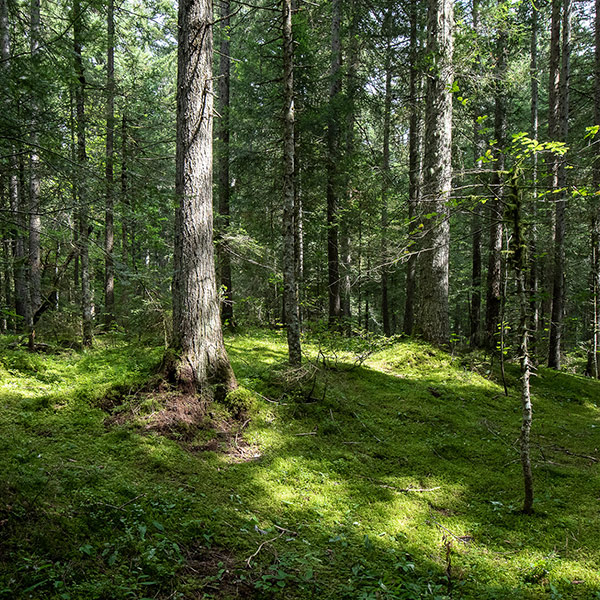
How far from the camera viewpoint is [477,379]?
8.72 metres

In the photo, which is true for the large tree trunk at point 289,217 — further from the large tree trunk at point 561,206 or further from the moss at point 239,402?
the large tree trunk at point 561,206

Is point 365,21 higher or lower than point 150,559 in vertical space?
higher

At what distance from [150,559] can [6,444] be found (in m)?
2.20

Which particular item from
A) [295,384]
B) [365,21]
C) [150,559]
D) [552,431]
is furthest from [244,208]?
[150,559]

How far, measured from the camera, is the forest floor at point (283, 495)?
113 inches

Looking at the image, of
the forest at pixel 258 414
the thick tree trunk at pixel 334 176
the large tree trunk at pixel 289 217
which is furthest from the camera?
the thick tree trunk at pixel 334 176

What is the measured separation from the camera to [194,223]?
5.55m

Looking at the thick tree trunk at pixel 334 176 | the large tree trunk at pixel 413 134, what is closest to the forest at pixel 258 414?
the thick tree trunk at pixel 334 176

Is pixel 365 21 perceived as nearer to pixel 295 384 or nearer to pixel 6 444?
pixel 295 384

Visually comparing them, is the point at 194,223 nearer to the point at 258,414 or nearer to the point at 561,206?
the point at 258,414

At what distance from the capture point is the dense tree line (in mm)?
4926

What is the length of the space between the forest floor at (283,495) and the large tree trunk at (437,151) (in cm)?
239

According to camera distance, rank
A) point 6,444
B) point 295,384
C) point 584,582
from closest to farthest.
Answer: point 584,582, point 6,444, point 295,384

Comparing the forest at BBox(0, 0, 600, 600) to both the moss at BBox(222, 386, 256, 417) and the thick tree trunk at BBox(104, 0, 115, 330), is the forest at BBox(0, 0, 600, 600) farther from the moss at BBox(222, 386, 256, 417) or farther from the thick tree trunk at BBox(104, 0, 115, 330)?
the thick tree trunk at BBox(104, 0, 115, 330)
